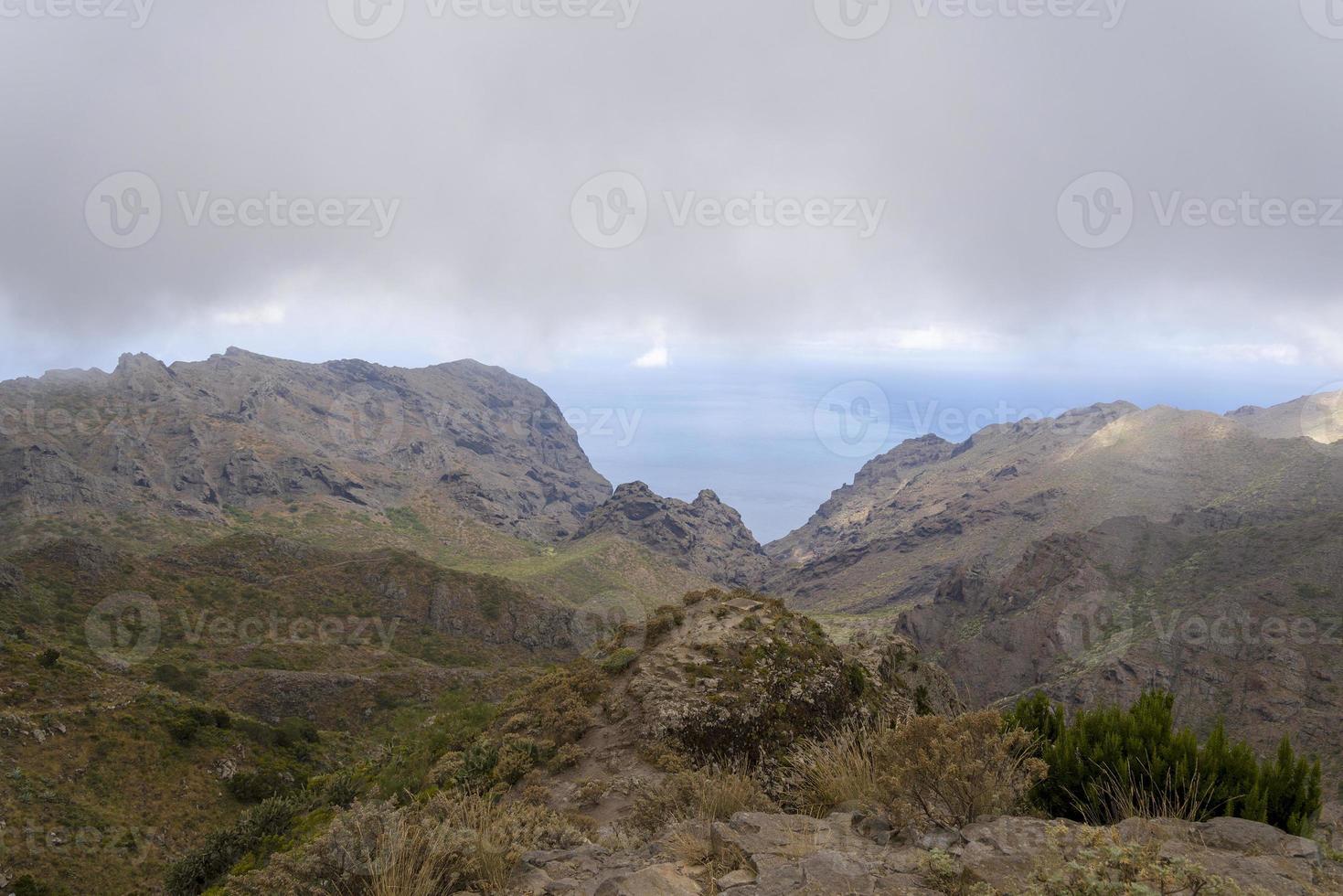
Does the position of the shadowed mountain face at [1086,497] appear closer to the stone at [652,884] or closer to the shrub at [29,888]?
the shrub at [29,888]

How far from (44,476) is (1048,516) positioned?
6734 inches

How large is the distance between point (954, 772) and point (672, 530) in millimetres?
172246

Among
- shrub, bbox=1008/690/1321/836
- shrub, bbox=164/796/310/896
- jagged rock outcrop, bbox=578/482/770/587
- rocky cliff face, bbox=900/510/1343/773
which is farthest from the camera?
jagged rock outcrop, bbox=578/482/770/587

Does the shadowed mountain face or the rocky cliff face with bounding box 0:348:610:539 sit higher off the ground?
the rocky cliff face with bounding box 0:348:610:539

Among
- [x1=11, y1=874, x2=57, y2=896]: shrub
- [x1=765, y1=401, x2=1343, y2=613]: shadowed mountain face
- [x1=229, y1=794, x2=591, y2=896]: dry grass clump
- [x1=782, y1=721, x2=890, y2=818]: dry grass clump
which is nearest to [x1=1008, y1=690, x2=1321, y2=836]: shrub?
[x1=782, y1=721, x2=890, y2=818]: dry grass clump

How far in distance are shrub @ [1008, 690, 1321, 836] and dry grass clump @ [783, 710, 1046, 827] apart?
0.56 m

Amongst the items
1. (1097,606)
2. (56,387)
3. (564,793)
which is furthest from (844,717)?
(56,387)

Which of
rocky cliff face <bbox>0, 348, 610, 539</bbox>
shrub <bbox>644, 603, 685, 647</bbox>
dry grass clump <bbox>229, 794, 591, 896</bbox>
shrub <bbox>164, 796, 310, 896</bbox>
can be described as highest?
rocky cliff face <bbox>0, 348, 610, 539</bbox>

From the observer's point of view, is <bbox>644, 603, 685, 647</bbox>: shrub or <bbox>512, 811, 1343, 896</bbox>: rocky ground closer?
<bbox>512, 811, 1343, 896</bbox>: rocky ground

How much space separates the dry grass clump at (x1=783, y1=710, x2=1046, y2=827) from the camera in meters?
7.61

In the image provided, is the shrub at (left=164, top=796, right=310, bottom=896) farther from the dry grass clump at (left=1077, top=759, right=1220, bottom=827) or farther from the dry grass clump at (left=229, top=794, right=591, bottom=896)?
the dry grass clump at (left=1077, top=759, right=1220, bottom=827)

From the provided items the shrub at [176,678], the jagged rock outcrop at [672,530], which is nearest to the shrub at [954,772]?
the shrub at [176,678]

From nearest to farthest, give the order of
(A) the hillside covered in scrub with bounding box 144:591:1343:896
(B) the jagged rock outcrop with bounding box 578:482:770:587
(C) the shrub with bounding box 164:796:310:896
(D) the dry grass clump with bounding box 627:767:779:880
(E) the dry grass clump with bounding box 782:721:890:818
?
(A) the hillside covered in scrub with bounding box 144:591:1343:896 < (D) the dry grass clump with bounding box 627:767:779:880 < (E) the dry grass clump with bounding box 782:721:890:818 < (C) the shrub with bounding box 164:796:310:896 < (B) the jagged rock outcrop with bounding box 578:482:770:587

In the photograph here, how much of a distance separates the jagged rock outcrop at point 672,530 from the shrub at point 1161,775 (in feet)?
524
